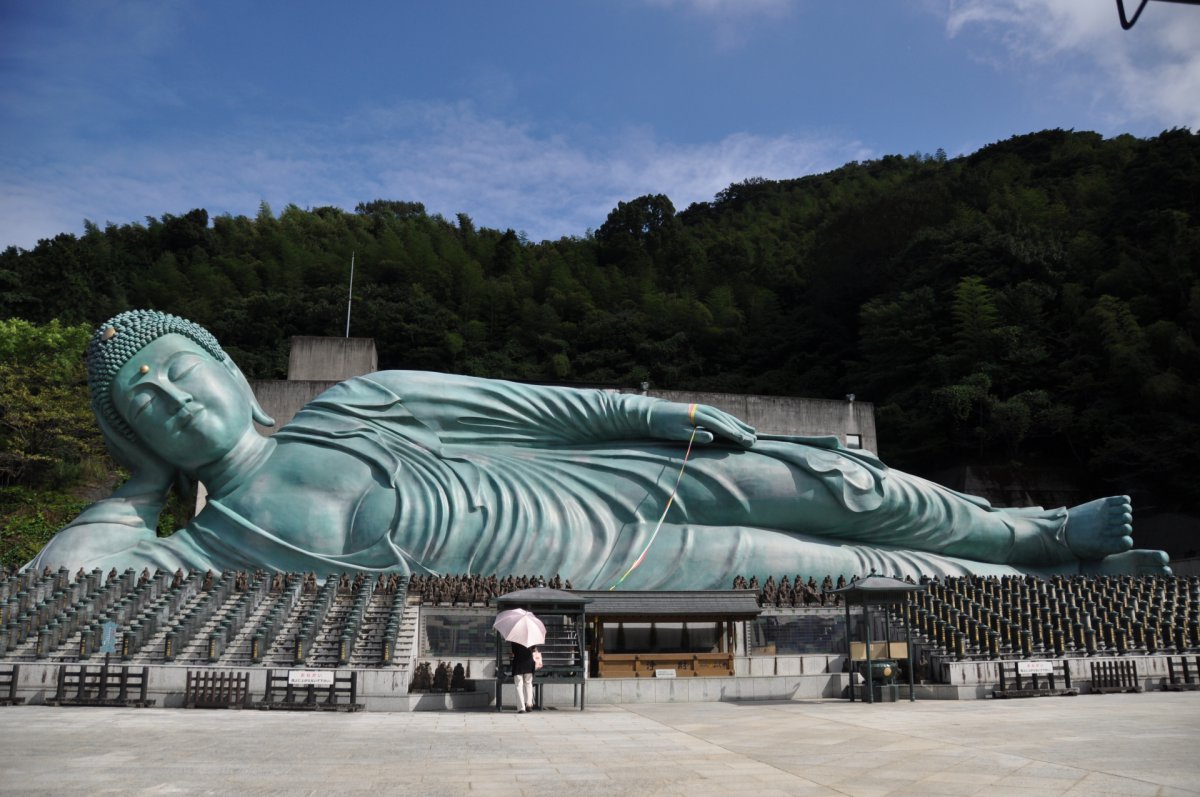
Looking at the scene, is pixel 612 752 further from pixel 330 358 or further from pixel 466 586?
pixel 330 358

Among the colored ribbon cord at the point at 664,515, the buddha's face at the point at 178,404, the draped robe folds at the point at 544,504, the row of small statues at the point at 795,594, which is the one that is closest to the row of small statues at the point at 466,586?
the draped robe folds at the point at 544,504

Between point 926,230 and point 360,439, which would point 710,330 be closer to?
point 926,230

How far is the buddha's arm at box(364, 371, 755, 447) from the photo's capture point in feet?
52.3

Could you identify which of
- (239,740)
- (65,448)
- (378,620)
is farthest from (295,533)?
(65,448)

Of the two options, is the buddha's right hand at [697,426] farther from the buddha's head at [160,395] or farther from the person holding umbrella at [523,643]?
the person holding umbrella at [523,643]

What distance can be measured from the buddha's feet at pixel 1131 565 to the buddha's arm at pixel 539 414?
603 cm

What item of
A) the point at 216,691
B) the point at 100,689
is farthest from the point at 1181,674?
the point at 100,689

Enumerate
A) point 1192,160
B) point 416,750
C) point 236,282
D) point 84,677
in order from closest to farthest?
point 416,750, point 84,677, point 1192,160, point 236,282

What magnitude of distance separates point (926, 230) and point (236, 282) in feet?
101

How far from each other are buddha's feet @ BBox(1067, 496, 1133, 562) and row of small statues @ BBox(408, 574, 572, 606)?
838 centimetres

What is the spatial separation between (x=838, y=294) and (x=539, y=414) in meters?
28.1

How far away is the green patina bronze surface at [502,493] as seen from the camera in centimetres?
1439

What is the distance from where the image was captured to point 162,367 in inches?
577

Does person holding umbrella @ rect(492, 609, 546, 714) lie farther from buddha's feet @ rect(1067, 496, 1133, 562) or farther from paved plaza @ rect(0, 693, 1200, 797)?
buddha's feet @ rect(1067, 496, 1133, 562)
